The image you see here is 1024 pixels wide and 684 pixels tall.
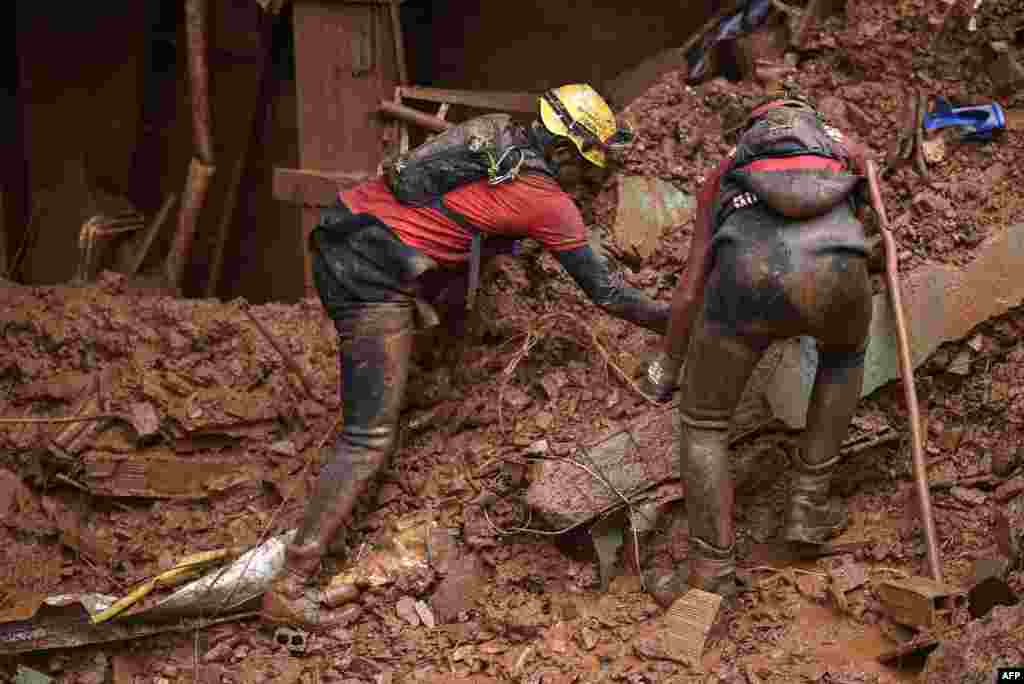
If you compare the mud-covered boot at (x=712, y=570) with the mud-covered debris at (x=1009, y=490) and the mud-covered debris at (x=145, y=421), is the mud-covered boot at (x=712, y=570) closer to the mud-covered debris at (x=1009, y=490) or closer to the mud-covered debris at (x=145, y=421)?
the mud-covered debris at (x=1009, y=490)

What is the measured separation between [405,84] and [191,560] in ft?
9.27

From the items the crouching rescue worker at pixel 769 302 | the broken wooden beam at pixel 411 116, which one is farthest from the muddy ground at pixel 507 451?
the broken wooden beam at pixel 411 116

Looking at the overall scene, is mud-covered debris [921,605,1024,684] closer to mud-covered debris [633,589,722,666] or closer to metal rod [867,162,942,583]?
metal rod [867,162,942,583]

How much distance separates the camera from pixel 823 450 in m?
4.98

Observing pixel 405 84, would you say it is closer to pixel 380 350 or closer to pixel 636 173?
pixel 636 173

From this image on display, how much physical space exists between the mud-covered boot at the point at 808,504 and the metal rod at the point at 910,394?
12.4 inches

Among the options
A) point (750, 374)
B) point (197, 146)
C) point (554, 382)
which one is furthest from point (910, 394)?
point (197, 146)

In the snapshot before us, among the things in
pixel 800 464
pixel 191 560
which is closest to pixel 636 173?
pixel 800 464

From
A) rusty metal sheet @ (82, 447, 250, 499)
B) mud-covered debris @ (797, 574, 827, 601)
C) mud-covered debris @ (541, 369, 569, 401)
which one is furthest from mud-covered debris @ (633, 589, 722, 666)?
rusty metal sheet @ (82, 447, 250, 499)

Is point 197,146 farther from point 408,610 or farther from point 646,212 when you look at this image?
point 408,610

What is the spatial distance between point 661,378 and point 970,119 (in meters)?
2.00

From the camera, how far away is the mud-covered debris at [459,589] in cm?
553

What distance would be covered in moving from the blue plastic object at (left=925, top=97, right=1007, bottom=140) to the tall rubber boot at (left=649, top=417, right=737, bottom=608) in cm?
217

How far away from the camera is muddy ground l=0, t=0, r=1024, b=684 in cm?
511
